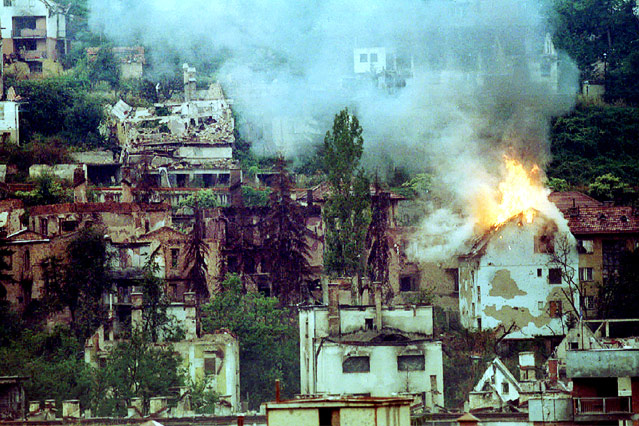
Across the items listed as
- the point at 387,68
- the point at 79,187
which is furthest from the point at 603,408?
the point at 387,68

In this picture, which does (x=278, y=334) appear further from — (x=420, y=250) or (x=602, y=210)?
(x=602, y=210)

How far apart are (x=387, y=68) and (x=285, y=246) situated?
23748 mm

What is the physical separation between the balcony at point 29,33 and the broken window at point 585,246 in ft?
111

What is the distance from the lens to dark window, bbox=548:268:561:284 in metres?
62.1

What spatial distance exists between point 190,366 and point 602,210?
16174 millimetres

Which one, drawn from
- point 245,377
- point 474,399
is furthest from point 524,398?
point 245,377

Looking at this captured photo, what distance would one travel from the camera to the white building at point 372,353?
55500 mm

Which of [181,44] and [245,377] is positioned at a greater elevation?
[181,44]

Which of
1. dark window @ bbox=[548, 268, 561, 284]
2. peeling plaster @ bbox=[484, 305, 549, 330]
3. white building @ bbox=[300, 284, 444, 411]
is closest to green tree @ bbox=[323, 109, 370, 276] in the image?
peeling plaster @ bbox=[484, 305, 549, 330]

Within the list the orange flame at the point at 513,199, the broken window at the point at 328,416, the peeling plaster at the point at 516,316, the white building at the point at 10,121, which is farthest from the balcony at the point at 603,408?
the white building at the point at 10,121

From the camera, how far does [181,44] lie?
91.2m

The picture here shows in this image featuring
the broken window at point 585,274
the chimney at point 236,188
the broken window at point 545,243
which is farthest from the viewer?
the chimney at point 236,188

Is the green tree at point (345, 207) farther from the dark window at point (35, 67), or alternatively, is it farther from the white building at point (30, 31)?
the white building at point (30, 31)

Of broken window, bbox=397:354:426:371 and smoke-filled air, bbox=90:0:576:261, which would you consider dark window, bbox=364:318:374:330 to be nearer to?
broken window, bbox=397:354:426:371
